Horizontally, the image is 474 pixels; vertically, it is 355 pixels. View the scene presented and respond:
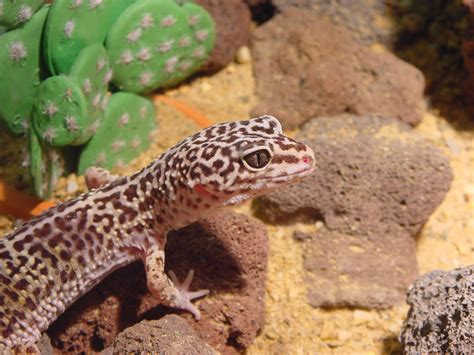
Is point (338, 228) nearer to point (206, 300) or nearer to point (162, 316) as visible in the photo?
point (206, 300)

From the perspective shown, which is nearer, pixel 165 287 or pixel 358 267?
pixel 165 287

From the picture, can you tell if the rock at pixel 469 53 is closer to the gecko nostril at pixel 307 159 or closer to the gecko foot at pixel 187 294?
the gecko nostril at pixel 307 159

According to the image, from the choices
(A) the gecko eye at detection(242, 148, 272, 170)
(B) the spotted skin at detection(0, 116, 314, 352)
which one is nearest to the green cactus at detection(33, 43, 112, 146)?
(B) the spotted skin at detection(0, 116, 314, 352)

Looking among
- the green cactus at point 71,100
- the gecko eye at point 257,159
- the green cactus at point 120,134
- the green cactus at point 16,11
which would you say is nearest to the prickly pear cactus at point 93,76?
the green cactus at point 71,100

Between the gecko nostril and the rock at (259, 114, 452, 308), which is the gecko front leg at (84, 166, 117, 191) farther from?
the gecko nostril

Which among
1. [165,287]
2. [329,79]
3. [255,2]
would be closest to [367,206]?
[329,79]

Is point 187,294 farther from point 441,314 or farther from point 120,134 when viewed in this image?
point 441,314
